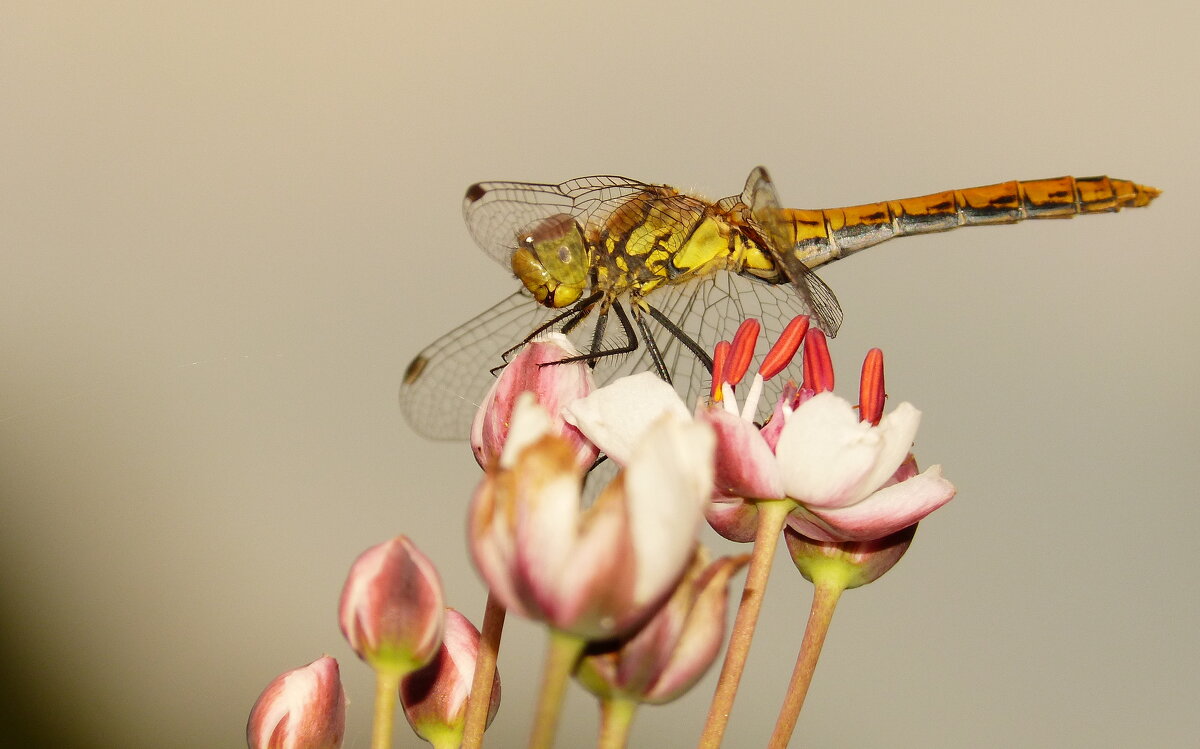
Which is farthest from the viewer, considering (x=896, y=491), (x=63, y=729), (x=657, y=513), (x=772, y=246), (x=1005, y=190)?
(x=63, y=729)

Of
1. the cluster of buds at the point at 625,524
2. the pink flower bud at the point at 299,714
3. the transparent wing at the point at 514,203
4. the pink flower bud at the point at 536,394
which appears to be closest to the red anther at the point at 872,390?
the cluster of buds at the point at 625,524

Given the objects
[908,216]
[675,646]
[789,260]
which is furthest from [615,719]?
[908,216]

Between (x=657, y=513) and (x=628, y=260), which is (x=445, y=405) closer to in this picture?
(x=628, y=260)

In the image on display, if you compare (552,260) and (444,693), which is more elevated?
(552,260)

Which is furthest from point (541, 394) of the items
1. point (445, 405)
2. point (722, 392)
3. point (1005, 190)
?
point (1005, 190)

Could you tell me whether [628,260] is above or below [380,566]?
above

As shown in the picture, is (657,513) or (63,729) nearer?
(657,513)

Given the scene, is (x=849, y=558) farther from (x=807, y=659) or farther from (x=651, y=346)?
(x=651, y=346)
